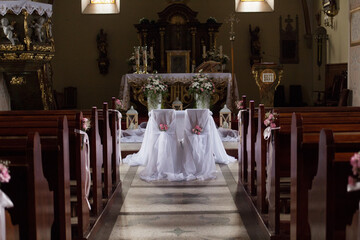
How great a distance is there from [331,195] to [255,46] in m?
12.7

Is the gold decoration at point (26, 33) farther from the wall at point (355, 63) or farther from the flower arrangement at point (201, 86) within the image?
the wall at point (355, 63)

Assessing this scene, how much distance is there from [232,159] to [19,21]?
4.34 metres

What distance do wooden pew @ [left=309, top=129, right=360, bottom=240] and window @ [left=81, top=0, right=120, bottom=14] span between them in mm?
13209

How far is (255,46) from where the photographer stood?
15141 millimetres

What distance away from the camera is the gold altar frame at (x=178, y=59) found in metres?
13.9

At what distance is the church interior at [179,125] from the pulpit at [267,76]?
29 mm

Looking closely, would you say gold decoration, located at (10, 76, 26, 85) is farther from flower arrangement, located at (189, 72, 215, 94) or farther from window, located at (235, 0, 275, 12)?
window, located at (235, 0, 275, 12)

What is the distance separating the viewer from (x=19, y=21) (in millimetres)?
9336

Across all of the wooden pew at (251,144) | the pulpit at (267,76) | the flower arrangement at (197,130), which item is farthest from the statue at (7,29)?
the wooden pew at (251,144)

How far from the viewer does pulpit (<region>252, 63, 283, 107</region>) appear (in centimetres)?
1122

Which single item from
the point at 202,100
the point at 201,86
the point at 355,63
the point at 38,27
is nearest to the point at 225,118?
the point at 202,100

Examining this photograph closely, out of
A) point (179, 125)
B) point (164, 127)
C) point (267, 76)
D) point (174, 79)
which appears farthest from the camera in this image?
point (174, 79)

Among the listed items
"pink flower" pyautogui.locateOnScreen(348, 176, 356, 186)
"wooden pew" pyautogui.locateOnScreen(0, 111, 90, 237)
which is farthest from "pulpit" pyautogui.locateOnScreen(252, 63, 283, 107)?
"pink flower" pyautogui.locateOnScreen(348, 176, 356, 186)

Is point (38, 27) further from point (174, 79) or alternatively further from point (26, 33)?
point (174, 79)
